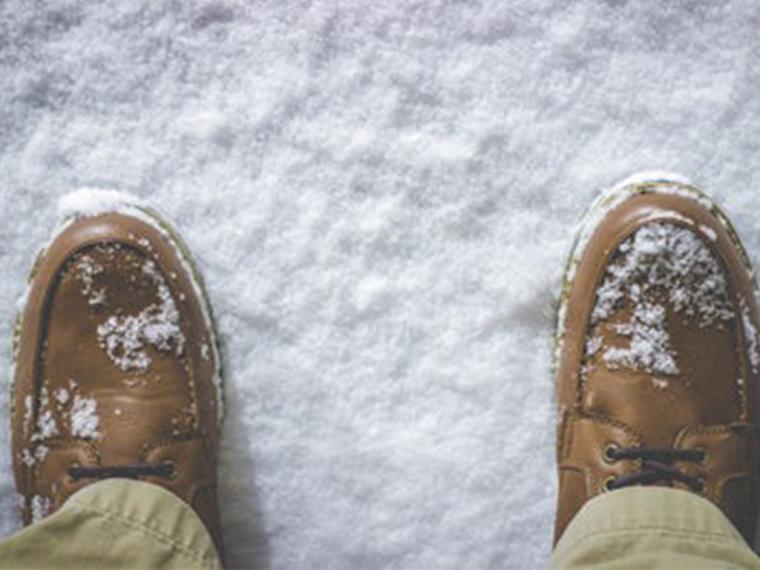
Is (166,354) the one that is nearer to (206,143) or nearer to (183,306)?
(183,306)

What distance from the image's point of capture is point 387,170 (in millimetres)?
995

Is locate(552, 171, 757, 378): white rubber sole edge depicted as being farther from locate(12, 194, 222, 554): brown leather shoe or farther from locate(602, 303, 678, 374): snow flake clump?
locate(12, 194, 222, 554): brown leather shoe

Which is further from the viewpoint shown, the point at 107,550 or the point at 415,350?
the point at 415,350

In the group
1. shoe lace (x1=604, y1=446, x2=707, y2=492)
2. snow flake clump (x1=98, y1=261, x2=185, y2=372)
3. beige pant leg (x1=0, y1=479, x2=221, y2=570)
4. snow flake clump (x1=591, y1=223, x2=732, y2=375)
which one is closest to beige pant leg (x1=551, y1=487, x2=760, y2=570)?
shoe lace (x1=604, y1=446, x2=707, y2=492)

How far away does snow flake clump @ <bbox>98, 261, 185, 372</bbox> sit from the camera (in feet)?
3.13

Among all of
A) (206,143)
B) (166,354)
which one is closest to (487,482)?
(166,354)

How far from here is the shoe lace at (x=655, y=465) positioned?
2.99 ft

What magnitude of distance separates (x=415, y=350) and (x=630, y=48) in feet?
1.31

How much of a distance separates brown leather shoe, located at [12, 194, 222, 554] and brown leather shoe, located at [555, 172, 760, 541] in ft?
1.34

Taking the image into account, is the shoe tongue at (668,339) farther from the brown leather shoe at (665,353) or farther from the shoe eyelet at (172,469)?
the shoe eyelet at (172,469)

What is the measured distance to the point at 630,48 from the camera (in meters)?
0.98

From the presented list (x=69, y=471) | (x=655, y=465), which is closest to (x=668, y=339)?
(x=655, y=465)

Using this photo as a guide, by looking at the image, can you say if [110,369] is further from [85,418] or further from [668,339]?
[668,339]

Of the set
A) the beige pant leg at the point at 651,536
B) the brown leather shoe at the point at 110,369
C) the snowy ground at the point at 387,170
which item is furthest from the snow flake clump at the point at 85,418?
the beige pant leg at the point at 651,536
